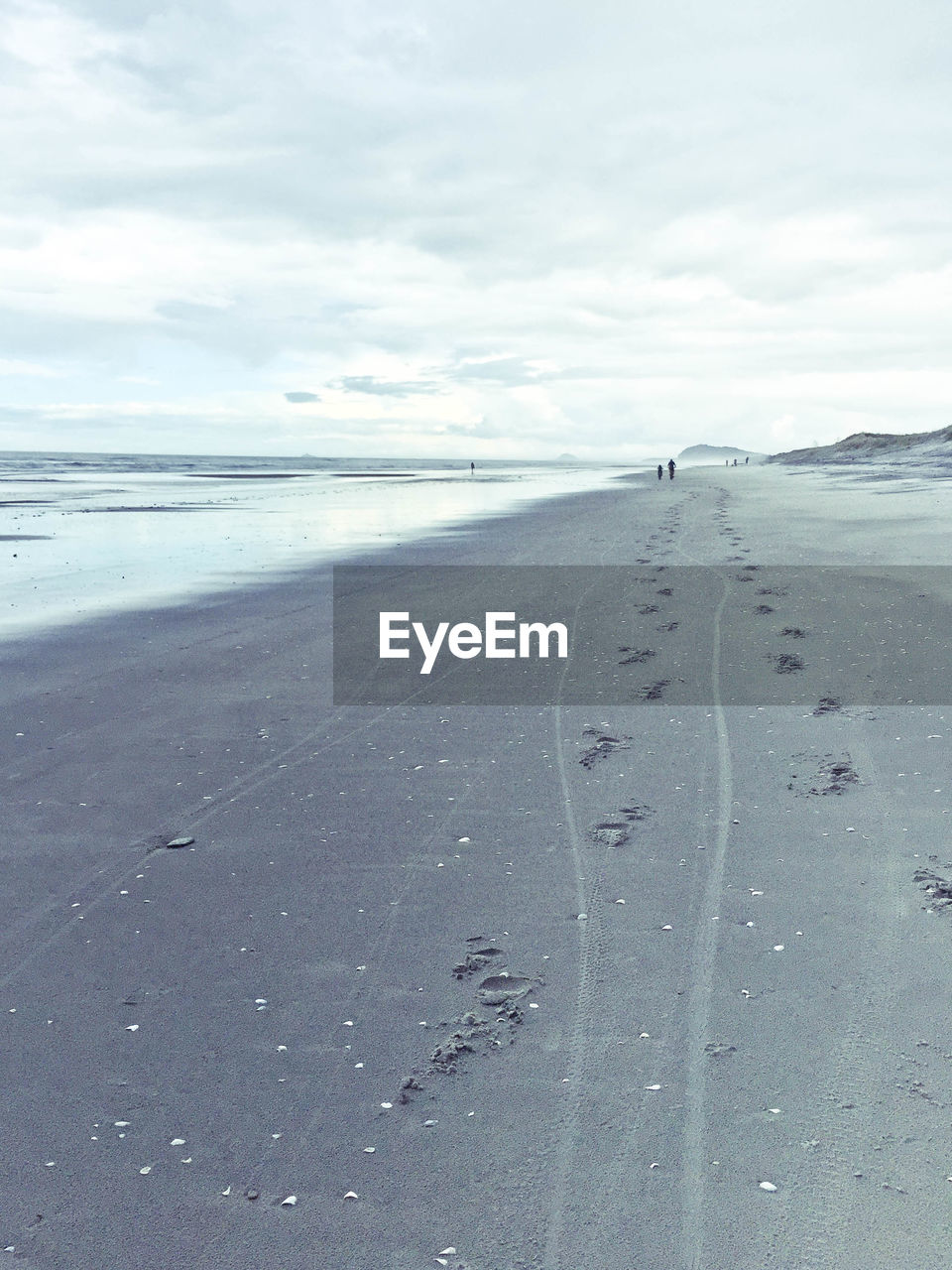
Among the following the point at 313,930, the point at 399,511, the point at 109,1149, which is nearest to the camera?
the point at 109,1149

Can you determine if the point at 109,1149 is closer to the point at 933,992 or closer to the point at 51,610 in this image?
the point at 933,992

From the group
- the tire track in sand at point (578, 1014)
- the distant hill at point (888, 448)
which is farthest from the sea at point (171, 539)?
the distant hill at point (888, 448)

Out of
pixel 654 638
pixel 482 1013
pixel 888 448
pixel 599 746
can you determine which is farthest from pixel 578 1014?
pixel 888 448

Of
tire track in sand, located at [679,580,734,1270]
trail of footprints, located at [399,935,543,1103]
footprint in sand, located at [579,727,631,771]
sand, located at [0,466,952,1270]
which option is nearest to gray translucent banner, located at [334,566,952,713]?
sand, located at [0,466,952,1270]

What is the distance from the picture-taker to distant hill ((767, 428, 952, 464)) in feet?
273

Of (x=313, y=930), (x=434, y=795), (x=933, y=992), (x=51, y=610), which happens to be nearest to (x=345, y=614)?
(x=51, y=610)

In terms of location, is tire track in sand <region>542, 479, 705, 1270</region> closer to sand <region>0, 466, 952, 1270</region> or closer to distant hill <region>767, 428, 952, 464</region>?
sand <region>0, 466, 952, 1270</region>

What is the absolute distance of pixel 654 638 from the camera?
13.5 meters

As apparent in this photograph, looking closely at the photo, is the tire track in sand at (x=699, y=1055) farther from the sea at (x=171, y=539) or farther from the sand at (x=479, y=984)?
the sea at (x=171, y=539)

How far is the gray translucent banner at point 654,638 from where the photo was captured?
35.7ft

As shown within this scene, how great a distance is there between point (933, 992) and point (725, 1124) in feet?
5.10

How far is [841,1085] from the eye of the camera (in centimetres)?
432

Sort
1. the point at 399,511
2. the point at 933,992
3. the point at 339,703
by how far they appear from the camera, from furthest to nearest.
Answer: the point at 399,511 < the point at 339,703 < the point at 933,992
